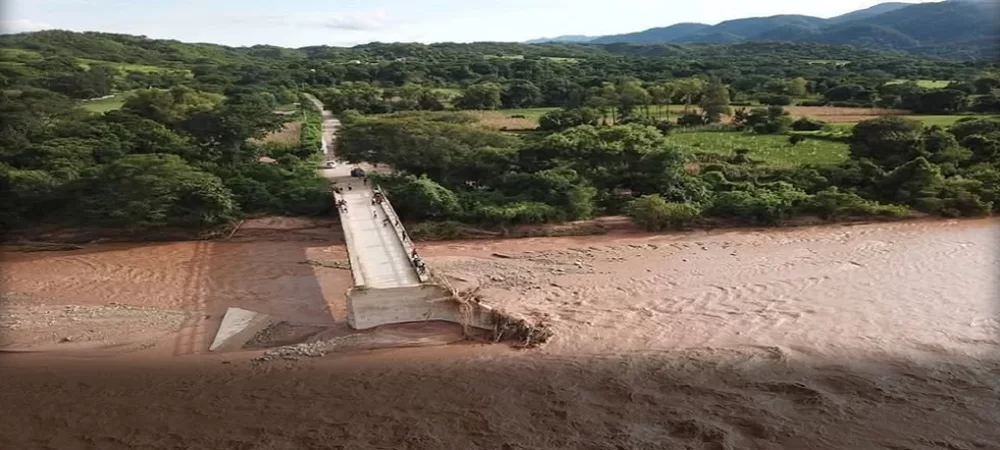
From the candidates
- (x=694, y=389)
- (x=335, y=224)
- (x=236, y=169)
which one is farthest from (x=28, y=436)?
(x=236, y=169)

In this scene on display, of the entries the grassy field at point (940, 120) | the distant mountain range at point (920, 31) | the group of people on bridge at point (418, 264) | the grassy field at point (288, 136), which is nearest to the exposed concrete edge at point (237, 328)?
the group of people on bridge at point (418, 264)

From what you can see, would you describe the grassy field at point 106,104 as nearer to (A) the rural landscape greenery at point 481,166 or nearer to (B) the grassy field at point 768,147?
(A) the rural landscape greenery at point 481,166

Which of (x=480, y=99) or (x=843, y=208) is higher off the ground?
(x=480, y=99)

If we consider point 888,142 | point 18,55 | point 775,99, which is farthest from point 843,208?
point 18,55

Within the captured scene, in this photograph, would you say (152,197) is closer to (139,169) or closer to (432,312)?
(139,169)

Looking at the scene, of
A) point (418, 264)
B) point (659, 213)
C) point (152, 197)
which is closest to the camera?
point (418, 264)

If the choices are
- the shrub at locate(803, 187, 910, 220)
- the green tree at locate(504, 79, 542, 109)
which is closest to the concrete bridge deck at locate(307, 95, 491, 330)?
the shrub at locate(803, 187, 910, 220)

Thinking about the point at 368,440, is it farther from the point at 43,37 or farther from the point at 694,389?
the point at 43,37

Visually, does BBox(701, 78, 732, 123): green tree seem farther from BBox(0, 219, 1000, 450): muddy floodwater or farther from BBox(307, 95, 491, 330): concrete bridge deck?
BBox(307, 95, 491, 330): concrete bridge deck
